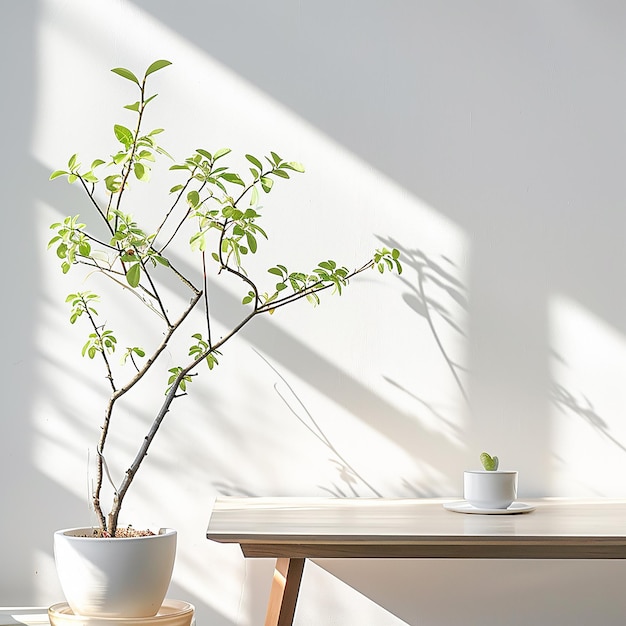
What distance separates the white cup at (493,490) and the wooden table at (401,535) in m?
0.05

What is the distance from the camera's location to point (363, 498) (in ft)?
5.92

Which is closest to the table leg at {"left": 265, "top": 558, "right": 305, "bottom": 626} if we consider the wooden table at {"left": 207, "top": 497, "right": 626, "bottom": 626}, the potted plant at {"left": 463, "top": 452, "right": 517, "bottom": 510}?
the wooden table at {"left": 207, "top": 497, "right": 626, "bottom": 626}

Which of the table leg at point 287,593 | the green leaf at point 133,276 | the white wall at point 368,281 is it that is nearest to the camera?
the green leaf at point 133,276

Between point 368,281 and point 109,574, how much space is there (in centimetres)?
85

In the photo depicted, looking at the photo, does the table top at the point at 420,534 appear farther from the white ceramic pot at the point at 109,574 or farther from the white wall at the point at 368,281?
the white wall at the point at 368,281

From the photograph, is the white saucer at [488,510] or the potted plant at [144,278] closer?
the potted plant at [144,278]

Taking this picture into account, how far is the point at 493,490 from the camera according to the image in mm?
1581

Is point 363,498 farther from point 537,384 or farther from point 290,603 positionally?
→ point 537,384

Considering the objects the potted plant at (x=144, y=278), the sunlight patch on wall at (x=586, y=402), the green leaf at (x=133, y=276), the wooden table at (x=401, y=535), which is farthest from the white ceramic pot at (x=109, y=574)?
the sunlight patch on wall at (x=586, y=402)

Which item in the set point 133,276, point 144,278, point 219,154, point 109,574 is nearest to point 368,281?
point 144,278

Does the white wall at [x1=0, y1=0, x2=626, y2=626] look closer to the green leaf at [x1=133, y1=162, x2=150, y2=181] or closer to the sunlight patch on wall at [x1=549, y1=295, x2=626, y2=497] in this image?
the sunlight patch on wall at [x1=549, y1=295, x2=626, y2=497]

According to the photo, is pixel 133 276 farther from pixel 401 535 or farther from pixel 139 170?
pixel 401 535

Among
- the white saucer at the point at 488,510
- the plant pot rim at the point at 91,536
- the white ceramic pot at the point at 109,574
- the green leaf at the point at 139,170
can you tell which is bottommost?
the white ceramic pot at the point at 109,574

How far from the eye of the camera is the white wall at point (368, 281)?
181 cm
